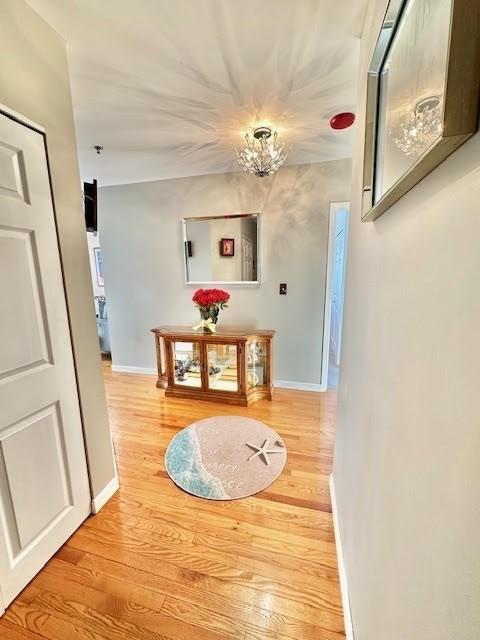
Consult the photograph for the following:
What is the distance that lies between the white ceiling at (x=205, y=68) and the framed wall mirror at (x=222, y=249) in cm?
81

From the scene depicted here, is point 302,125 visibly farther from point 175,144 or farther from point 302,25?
point 175,144

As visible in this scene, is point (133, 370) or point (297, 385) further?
point (133, 370)

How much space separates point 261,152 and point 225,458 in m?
2.31

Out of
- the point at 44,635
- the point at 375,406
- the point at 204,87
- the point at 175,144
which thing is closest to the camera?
the point at 375,406

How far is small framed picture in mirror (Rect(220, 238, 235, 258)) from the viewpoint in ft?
9.96

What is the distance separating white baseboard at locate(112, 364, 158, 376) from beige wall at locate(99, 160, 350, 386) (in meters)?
0.07

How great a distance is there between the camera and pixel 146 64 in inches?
55.9

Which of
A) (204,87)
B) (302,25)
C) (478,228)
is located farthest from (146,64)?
(478,228)

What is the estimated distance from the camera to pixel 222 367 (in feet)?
9.69

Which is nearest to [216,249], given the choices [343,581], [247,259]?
[247,259]

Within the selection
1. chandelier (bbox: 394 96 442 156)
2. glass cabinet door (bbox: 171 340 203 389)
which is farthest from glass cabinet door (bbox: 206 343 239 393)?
chandelier (bbox: 394 96 442 156)

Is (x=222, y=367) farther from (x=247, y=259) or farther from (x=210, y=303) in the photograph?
(x=247, y=259)

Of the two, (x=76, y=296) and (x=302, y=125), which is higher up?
(x=302, y=125)

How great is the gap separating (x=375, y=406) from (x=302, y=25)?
167 centimetres
